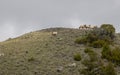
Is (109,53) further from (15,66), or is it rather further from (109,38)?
(15,66)

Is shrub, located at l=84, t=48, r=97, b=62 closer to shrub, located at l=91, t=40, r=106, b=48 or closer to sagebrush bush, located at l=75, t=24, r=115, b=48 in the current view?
shrub, located at l=91, t=40, r=106, b=48

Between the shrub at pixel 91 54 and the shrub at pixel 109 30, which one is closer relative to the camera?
the shrub at pixel 91 54

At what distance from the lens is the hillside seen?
38.9 metres

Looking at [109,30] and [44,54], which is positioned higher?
[109,30]

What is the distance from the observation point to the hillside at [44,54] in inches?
1531

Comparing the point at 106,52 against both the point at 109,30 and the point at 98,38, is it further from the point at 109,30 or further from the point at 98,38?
the point at 109,30

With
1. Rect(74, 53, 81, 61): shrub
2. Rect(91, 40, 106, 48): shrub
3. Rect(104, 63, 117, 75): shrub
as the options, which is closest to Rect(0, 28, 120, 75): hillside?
Rect(74, 53, 81, 61): shrub

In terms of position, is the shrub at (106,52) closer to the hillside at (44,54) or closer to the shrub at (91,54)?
the hillside at (44,54)

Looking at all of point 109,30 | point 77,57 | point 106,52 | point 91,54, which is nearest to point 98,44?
point 106,52

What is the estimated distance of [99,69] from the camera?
36.7 metres

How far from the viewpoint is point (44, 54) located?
142 feet

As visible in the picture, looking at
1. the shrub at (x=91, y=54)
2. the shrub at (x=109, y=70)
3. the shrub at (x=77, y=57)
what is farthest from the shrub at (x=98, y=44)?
the shrub at (x=109, y=70)

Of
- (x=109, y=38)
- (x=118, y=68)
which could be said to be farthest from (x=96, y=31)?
(x=118, y=68)

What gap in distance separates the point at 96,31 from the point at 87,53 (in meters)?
5.50
